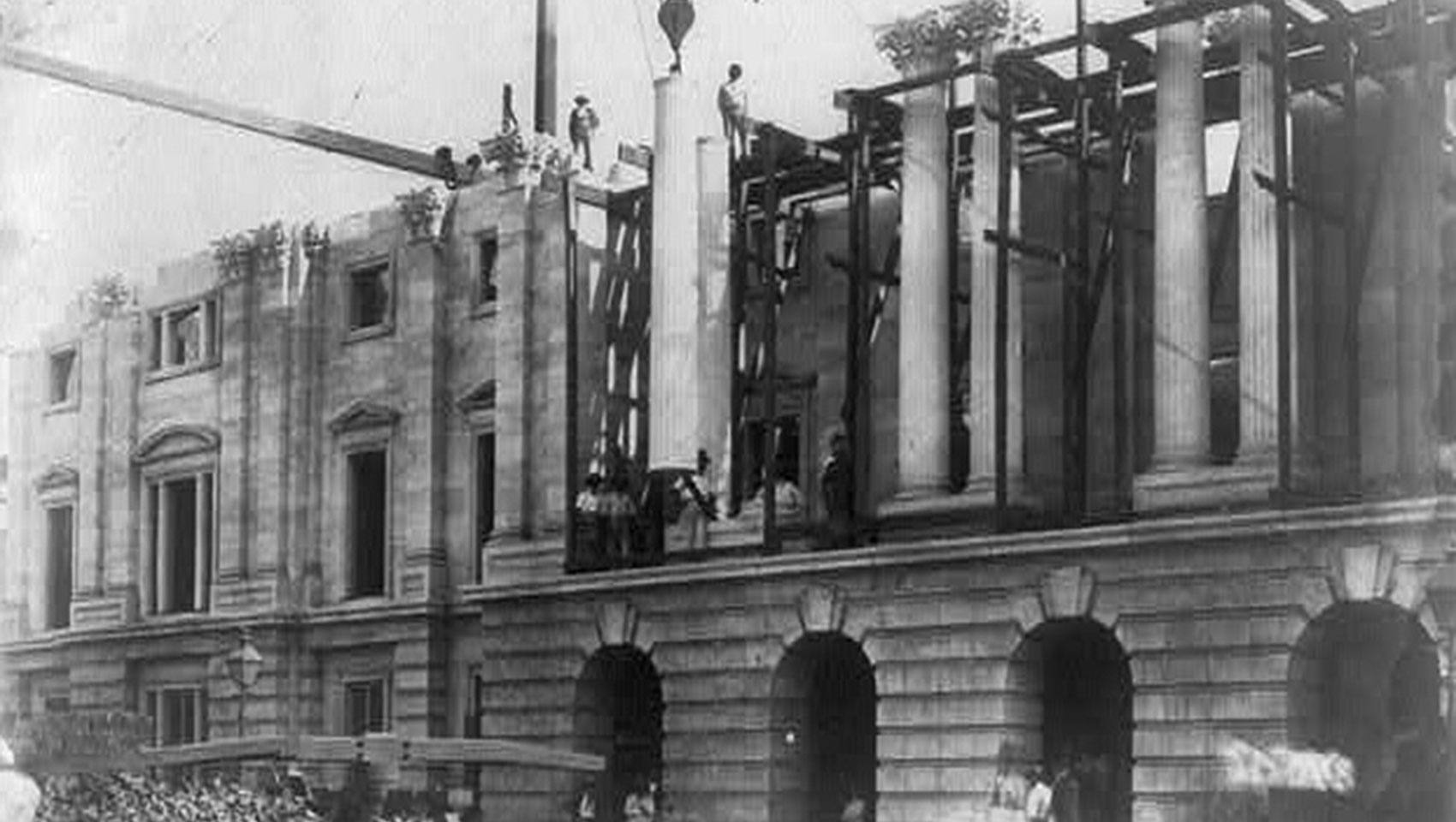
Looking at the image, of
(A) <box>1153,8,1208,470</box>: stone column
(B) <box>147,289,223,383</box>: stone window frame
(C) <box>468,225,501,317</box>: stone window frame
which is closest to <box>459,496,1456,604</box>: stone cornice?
(A) <box>1153,8,1208,470</box>: stone column

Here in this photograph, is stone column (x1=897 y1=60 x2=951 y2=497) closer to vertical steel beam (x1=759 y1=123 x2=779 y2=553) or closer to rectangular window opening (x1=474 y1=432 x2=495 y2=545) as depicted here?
vertical steel beam (x1=759 y1=123 x2=779 y2=553)

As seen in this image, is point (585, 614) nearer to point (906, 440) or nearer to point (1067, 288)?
point (906, 440)

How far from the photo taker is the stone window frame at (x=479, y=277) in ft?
155

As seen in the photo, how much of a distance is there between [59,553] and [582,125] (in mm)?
17144

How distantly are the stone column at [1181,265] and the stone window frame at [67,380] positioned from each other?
27.5 metres

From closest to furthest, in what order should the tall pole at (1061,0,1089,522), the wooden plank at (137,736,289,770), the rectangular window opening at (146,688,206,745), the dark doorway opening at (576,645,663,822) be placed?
1. the wooden plank at (137,736,289,770)
2. the tall pole at (1061,0,1089,522)
3. the dark doorway opening at (576,645,663,822)
4. the rectangular window opening at (146,688,206,745)

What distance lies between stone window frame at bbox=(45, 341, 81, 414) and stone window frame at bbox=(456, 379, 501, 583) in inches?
434

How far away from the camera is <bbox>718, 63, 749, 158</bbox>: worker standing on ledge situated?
3978 centimetres

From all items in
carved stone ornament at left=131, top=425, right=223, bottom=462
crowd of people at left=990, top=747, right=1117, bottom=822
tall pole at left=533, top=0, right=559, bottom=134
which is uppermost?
tall pole at left=533, top=0, right=559, bottom=134

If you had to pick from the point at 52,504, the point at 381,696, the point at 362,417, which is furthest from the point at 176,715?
the point at 362,417

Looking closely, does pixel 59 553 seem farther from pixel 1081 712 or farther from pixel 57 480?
pixel 1081 712

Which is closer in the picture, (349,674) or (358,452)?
(349,674)

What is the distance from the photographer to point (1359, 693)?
107ft

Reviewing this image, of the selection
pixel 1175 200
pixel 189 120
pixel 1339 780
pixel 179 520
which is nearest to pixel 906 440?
pixel 1175 200
